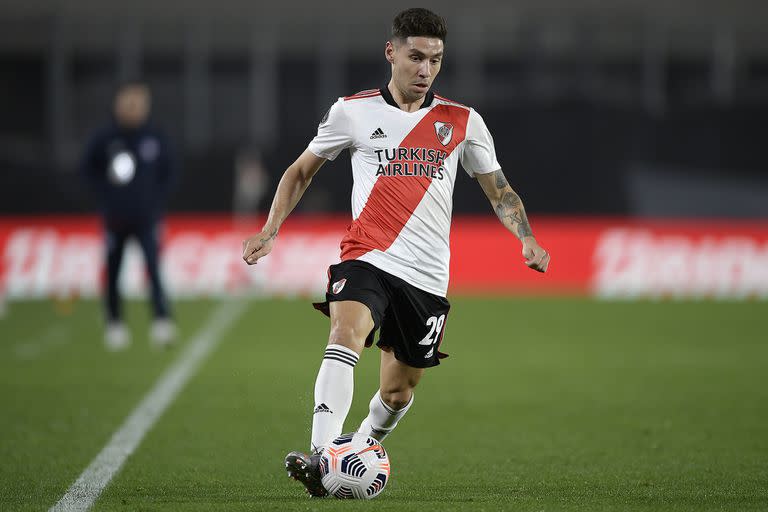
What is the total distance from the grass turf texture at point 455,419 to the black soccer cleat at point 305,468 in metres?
0.09

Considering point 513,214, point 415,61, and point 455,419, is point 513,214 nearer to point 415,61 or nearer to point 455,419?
point 415,61

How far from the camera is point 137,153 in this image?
40.4 feet

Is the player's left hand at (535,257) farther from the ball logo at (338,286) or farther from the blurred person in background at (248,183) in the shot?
the blurred person in background at (248,183)

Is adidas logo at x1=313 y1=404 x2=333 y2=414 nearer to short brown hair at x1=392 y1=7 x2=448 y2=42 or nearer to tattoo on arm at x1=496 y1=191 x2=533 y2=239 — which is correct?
tattoo on arm at x1=496 y1=191 x2=533 y2=239

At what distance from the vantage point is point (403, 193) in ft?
19.1

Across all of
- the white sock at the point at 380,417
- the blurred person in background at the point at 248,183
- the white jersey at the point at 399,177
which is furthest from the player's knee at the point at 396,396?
the blurred person in background at the point at 248,183

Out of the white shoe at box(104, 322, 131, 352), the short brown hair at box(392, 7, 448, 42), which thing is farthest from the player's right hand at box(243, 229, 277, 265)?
the white shoe at box(104, 322, 131, 352)

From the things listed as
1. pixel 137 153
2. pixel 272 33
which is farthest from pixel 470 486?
pixel 272 33

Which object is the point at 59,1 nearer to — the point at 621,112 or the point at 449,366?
the point at 621,112

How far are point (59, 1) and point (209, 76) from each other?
357cm

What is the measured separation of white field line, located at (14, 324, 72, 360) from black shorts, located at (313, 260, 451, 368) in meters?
6.92

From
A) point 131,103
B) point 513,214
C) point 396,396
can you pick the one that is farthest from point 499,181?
point 131,103

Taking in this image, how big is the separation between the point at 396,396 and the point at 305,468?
93 cm

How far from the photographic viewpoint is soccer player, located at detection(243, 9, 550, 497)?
18.8ft
